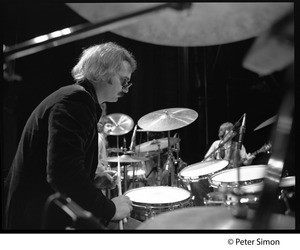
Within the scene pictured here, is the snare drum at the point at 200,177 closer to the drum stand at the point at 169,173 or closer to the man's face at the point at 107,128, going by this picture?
the drum stand at the point at 169,173

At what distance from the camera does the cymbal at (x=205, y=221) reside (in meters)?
0.89

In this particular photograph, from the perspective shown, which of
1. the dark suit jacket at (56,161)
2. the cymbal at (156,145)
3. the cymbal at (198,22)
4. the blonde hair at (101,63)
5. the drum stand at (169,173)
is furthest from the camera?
the cymbal at (156,145)

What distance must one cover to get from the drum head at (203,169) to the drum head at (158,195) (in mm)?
460

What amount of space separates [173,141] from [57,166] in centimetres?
242

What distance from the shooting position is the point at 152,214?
1.51m

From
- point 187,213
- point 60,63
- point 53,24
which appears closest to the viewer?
point 187,213

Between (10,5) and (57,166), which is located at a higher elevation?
(10,5)

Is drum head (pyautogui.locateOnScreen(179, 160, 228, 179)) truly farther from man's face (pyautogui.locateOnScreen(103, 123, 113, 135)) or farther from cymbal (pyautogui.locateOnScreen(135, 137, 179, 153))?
man's face (pyautogui.locateOnScreen(103, 123, 113, 135))

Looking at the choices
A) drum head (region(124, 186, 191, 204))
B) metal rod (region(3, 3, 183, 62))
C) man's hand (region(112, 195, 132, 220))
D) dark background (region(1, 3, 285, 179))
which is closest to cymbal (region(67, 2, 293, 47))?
metal rod (region(3, 3, 183, 62))

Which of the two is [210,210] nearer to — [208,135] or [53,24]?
[53,24]

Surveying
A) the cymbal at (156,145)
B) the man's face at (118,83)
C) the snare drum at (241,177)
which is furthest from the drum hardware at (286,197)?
the cymbal at (156,145)

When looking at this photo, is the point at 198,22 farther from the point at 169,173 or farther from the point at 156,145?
the point at 156,145
